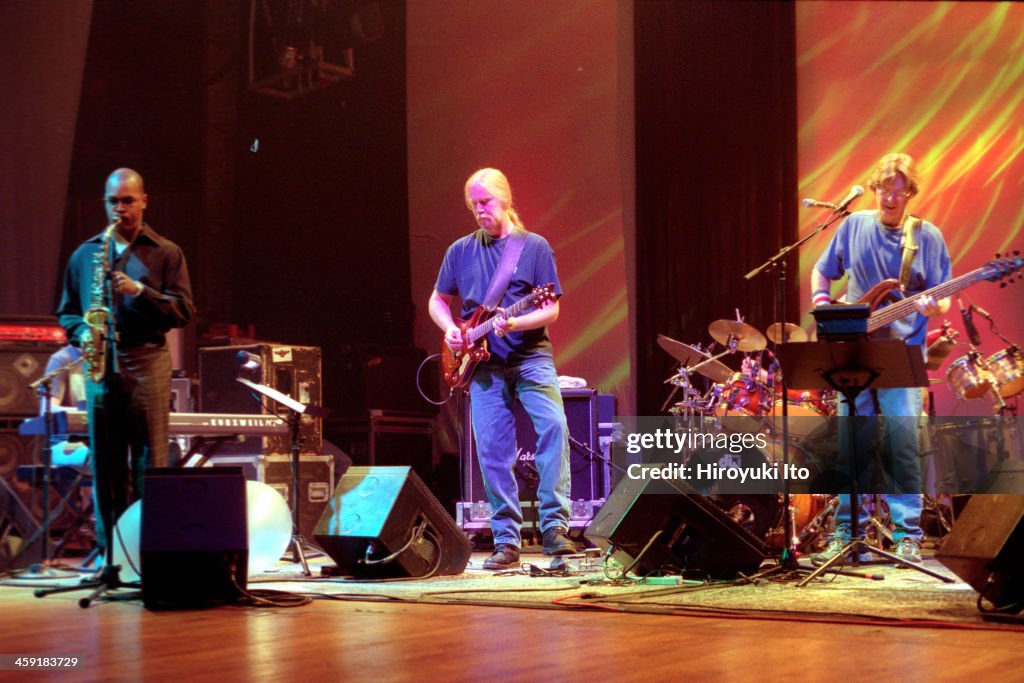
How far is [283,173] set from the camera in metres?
9.24

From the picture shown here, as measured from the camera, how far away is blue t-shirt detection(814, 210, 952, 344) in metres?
5.09

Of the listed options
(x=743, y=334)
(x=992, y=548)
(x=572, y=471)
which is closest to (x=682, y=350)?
(x=743, y=334)

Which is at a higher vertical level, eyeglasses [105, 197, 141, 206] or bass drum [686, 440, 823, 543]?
eyeglasses [105, 197, 141, 206]

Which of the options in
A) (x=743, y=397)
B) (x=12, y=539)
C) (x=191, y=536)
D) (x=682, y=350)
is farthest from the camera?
(x=682, y=350)

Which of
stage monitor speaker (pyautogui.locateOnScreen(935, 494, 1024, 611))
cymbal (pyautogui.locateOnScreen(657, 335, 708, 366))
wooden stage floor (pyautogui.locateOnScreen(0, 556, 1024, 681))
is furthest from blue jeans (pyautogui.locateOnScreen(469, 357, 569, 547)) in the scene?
cymbal (pyautogui.locateOnScreen(657, 335, 708, 366))

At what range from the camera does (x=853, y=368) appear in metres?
4.23

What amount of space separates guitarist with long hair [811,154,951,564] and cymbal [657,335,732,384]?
1.59 metres

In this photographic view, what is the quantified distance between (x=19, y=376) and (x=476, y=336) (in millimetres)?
3031

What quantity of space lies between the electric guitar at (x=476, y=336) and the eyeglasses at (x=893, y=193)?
1.53 meters

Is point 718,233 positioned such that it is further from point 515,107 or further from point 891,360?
point 891,360

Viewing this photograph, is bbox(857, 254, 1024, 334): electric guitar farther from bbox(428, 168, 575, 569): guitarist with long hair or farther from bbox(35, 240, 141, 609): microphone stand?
bbox(35, 240, 141, 609): microphone stand

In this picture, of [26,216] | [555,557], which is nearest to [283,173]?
[26,216]

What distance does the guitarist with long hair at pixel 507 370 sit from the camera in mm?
4996

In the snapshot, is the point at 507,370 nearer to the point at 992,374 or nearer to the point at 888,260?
the point at 888,260
